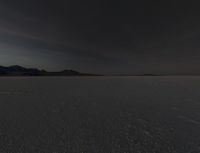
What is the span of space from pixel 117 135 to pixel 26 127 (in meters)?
2.74

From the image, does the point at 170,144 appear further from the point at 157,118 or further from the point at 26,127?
the point at 26,127

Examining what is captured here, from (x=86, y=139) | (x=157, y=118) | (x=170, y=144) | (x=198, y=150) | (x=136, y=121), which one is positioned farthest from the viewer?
(x=157, y=118)

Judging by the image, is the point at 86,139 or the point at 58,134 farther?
the point at 58,134

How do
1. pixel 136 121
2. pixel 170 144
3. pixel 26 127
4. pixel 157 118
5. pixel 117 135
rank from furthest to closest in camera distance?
pixel 157 118, pixel 136 121, pixel 26 127, pixel 117 135, pixel 170 144

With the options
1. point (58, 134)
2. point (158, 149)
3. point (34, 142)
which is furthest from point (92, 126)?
point (158, 149)

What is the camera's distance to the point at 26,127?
3.81 meters

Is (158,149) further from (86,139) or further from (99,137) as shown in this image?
(86,139)

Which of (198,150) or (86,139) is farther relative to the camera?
(86,139)

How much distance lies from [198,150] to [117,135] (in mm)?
1782

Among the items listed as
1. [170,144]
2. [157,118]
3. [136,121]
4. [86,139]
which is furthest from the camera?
[157,118]

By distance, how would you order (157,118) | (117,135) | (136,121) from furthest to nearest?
(157,118) < (136,121) < (117,135)

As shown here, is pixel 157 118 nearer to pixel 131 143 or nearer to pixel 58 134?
pixel 131 143

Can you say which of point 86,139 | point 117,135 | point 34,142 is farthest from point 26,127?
point 117,135

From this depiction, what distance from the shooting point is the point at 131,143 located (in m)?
2.97
